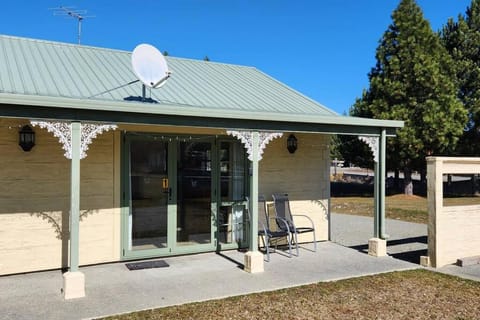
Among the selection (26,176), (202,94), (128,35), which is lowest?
(26,176)

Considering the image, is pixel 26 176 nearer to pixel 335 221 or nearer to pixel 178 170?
pixel 178 170

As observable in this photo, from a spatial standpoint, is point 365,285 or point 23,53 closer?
point 365,285

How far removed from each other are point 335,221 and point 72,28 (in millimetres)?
9048

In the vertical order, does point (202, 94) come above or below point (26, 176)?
above

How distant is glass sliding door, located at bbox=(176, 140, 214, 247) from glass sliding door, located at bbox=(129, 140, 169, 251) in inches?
10.0

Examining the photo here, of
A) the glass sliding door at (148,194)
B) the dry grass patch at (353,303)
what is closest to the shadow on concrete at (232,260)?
the glass sliding door at (148,194)

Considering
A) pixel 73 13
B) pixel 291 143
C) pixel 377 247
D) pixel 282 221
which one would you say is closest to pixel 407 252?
pixel 377 247

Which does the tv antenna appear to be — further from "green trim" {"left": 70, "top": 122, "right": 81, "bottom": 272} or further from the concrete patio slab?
Answer: the concrete patio slab

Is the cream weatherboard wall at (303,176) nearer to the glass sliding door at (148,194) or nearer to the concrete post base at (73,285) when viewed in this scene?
the glass sliding door at (148,194)

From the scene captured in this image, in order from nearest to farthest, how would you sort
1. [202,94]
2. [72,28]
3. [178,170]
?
[178,170], [202,94], [72,28]

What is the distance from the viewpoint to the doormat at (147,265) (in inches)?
246

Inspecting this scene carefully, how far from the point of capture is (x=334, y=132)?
693cm

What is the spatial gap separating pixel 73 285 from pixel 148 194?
81.7 inches

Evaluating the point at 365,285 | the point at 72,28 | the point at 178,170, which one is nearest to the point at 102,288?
the point at 178,170
